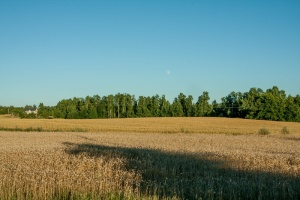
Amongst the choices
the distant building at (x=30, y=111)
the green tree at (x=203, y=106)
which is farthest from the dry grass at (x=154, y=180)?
the distant building at (x=30, y=111)

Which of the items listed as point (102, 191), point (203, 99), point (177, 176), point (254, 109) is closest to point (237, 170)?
point (177, 176)

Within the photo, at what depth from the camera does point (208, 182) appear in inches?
435

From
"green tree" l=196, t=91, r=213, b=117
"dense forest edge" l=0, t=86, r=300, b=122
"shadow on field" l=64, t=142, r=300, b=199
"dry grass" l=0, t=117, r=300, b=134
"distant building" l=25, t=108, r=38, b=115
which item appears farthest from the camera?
"distant building" l=25, t=108, r=38, b=115

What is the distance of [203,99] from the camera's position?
127375mm

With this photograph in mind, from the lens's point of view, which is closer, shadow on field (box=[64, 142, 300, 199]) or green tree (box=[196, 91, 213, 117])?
shadow on field (box=[64, 142, 300, 199])

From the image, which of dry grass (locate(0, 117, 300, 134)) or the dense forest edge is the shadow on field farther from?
the dense forest edge

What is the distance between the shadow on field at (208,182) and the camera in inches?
404

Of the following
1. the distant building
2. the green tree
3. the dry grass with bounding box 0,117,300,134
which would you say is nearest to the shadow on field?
the dry grass with bounding box 0,117,300,134

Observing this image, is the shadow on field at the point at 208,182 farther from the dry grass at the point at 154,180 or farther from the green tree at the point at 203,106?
the green tree at the point at 203,106

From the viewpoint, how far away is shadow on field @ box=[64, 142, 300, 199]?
33.7 ft

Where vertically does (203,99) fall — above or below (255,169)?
above

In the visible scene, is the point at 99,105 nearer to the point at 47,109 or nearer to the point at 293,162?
the point at 47,109

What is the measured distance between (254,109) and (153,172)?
9386cm

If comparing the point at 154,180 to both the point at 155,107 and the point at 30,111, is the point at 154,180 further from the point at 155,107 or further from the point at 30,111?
the point at 30,111
